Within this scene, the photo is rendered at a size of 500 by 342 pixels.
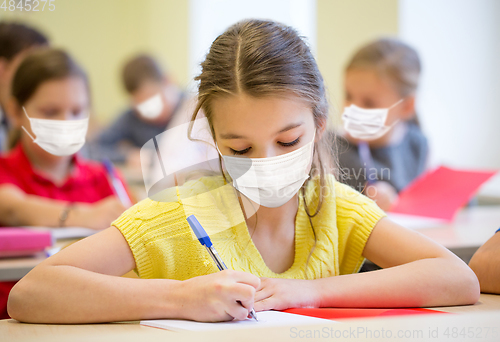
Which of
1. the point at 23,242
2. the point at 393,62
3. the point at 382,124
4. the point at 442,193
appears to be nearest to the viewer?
the point at 23,242

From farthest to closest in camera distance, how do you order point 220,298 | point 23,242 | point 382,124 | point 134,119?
point 134,119 < point 382,124 < point 23,242 < point 220,298

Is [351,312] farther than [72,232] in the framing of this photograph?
No

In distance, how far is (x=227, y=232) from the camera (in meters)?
0.75

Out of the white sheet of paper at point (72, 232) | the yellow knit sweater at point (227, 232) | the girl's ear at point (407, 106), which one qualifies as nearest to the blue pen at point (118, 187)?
the white sheet of paper at point (72, 232)

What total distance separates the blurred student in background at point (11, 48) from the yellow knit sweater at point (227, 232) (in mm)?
661

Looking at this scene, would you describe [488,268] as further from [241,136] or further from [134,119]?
[134,119]

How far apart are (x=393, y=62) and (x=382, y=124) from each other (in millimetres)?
451

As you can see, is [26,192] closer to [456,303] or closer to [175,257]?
[175,257]

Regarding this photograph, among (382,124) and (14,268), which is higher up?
(382,124)

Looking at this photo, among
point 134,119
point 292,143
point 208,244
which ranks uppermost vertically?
point 292,143

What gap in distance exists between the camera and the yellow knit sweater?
0.71 meters

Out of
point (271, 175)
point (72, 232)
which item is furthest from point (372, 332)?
point (72, 232)

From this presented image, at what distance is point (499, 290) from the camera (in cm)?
73

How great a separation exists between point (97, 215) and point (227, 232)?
518mm
